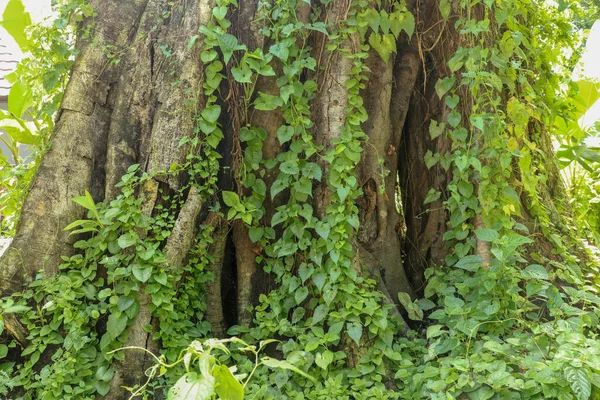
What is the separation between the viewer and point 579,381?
240 cm

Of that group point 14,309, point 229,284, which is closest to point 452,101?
point 229,284

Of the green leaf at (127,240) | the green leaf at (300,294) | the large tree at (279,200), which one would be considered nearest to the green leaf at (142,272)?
the large tree at (279,200)

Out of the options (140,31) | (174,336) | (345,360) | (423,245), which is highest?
(140,31)

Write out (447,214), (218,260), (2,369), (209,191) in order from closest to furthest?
1. (2,369)
2. (209,191)
3. (218,260)
4. (447,214)

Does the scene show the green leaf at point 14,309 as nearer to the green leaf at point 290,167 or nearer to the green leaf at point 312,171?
the green leaf at point 290,167

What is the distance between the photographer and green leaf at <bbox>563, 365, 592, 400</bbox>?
93.6 inches

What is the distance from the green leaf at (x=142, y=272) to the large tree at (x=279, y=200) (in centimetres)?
1

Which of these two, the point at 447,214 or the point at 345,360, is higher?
the point at 447,214

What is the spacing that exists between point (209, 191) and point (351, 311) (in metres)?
1.06

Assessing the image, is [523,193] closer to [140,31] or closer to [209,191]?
[209,191]

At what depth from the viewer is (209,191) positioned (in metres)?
3.31

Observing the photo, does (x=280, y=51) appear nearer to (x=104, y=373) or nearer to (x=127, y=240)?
(x=127, y=240)

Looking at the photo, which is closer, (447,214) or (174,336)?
(174,336)

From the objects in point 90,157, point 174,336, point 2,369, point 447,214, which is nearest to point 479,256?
point 447,214
